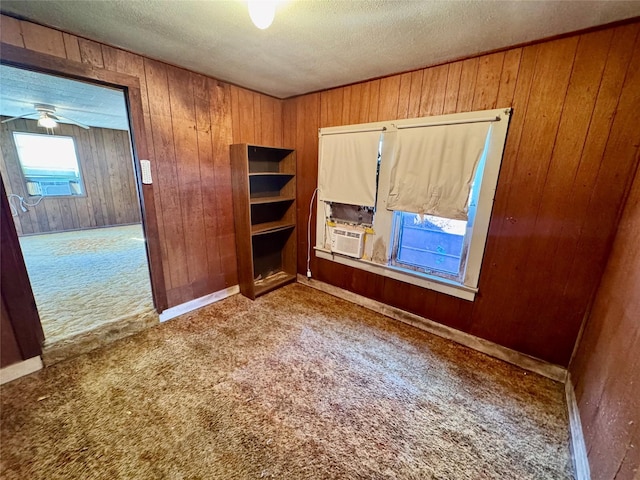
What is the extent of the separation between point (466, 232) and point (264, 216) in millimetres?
2310

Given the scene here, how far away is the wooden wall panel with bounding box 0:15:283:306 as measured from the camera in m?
2.12

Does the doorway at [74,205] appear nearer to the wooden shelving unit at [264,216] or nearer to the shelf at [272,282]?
the wooden shelving unit at [264,216]

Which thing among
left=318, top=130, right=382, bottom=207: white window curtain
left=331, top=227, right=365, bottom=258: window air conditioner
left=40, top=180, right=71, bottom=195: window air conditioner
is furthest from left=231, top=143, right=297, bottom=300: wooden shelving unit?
left=40, top=180, right=71, bottom=195: window air conditioner

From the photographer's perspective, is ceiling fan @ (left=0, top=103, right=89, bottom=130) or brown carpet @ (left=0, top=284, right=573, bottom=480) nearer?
brown carpet @ (left=0, top=284, right=573, bottom=480)

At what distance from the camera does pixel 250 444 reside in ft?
4.47

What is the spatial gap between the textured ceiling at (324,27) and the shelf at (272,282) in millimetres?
2289

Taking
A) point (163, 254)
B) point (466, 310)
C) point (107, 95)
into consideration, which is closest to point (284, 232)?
point (163, 254)

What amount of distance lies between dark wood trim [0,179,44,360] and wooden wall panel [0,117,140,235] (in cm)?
514

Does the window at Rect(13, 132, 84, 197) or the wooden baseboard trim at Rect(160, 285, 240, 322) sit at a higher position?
the window at Rect(13, 132, 84, 197)

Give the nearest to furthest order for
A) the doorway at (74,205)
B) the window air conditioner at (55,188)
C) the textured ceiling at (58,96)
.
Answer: the doorway at (74,205), the textured ceiling at (58,96), the window air conditioner at (55,188)

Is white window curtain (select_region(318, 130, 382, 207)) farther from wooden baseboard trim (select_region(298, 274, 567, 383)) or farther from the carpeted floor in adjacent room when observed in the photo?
the carpeted floor in adjacent room

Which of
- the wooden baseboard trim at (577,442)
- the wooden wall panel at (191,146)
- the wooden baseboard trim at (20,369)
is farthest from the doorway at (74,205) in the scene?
the wooden baseboard trim at (577,442)

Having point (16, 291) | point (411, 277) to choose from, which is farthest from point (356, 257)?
point (16, 291)

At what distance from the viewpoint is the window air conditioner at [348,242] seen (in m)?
2.77
